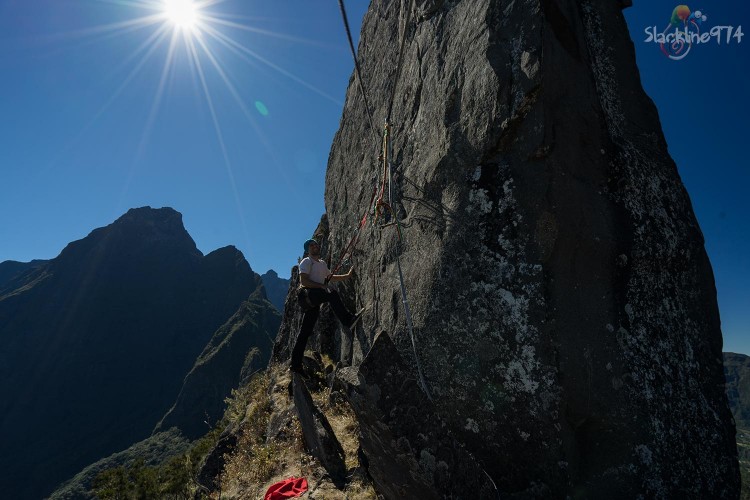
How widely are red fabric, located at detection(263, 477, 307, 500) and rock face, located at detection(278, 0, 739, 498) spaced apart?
2.66m

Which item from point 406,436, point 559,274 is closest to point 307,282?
point 406,436

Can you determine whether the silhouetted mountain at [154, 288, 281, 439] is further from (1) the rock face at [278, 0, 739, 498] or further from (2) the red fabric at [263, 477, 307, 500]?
(1) the rock face at [278, 0, 739, 498]

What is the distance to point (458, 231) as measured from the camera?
562cm

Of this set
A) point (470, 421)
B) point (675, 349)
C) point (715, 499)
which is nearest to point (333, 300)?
point (470, 421)

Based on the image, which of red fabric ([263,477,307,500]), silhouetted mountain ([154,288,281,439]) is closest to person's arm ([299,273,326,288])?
red fabric ([263,477,307,500])

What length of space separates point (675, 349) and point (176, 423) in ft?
511

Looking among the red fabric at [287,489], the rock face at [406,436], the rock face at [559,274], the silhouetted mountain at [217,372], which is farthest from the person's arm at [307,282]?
the silhouetted mountain at [217,372]

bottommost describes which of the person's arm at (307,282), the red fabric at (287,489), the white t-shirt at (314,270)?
the red fabric at (287,489)

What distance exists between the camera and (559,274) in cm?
507

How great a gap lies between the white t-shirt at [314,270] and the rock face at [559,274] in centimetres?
217

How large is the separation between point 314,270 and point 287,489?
4084mm

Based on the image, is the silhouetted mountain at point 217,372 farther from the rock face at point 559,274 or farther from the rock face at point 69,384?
the rock face at point 559,274

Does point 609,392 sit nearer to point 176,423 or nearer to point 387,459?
point 387,459

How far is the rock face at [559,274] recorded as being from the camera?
187 inches
